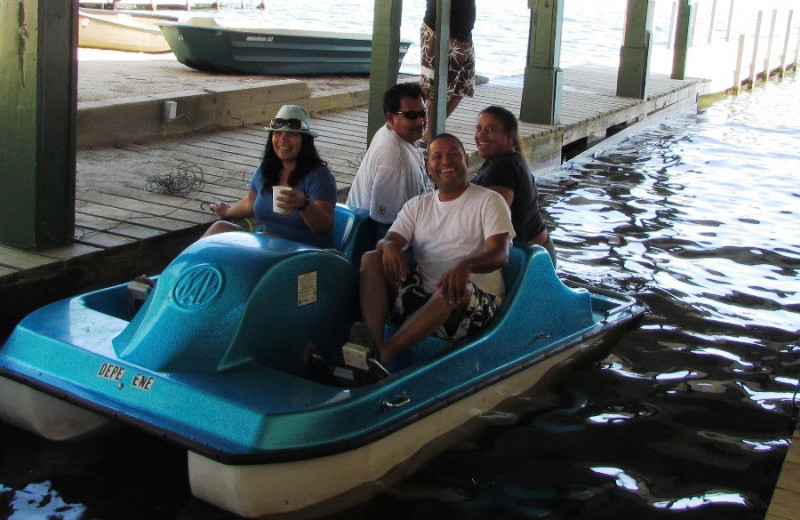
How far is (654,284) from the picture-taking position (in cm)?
596

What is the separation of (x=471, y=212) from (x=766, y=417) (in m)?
1.53

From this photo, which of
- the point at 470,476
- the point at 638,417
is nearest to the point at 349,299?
the point at 470,476

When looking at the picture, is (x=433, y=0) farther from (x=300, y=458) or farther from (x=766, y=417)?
(x=300, y=458)

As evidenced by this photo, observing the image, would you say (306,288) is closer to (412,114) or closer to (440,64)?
(412,114)

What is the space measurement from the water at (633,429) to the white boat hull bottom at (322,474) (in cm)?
8

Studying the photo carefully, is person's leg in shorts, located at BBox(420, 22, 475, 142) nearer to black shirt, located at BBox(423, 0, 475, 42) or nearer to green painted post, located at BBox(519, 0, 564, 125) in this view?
black shirt, located at BBox(423, 0, 475, 42)

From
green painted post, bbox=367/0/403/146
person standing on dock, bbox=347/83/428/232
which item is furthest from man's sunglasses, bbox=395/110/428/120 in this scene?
green painted post, bbox=367/0/403/146

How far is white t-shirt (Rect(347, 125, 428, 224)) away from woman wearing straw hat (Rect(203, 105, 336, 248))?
0.91 ft

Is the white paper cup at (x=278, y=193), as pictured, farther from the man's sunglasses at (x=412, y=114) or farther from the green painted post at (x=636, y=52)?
the green painted post at (x=636, y=52)

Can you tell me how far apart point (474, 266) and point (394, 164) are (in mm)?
879

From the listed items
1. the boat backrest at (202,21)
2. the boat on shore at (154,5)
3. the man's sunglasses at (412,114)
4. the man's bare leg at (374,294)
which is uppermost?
the boat on shore at (154,5)

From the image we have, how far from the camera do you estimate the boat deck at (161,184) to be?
445 centimetres

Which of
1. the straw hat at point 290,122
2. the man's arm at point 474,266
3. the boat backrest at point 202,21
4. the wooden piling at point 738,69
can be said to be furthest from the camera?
the wooden piling at point 738,69

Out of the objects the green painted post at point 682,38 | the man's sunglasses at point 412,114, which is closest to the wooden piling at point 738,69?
the green painted post at point 682,38
